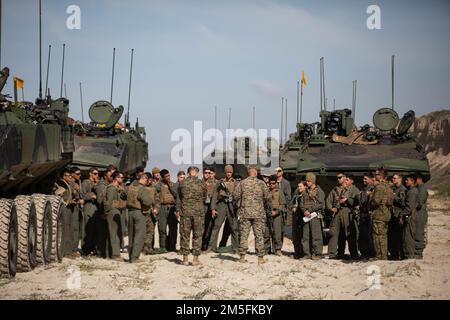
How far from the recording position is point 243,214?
42.6ft

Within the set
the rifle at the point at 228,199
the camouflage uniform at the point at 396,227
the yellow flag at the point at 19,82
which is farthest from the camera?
the rifle at the point at 228,199

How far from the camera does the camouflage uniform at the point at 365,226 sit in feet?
44.1

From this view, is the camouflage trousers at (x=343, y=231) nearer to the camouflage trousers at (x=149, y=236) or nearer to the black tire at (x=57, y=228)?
the camouflage trousers at (x=149, y=236)

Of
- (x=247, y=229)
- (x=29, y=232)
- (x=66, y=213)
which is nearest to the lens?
(x=29, y=232)

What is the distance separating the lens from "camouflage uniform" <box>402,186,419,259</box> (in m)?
13.0

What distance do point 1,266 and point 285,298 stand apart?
12.8ft

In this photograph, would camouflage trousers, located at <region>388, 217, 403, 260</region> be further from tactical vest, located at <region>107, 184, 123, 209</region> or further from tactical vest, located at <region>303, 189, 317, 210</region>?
tactical vest, located at <region>107, 184, 123, 209</region>

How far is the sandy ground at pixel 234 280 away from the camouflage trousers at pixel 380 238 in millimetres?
386

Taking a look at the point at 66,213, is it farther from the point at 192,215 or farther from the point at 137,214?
the point at 192,215

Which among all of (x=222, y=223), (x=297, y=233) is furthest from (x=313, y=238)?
(x=222, y=223)

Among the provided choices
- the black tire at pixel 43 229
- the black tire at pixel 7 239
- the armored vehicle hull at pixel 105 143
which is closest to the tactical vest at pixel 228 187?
the black tire at pixel 43 229

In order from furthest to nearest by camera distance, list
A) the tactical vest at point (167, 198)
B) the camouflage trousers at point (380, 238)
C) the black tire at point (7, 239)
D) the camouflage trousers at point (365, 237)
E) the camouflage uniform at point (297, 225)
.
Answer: the tactical vest at point (167, 198) → the camouflage uniform at point (297, 225) → the camouflage trousers at point (365, 237) → the camouflage trousers at point (380, 238) → the black tire at point (7, 239)

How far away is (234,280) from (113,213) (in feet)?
12.1
